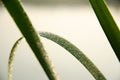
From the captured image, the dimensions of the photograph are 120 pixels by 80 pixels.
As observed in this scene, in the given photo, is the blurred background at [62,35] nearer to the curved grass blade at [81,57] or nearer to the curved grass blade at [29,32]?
the curved grass blade at [81,57]

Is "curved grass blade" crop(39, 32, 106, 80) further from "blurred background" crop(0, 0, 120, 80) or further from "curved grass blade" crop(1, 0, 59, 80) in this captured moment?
"blurred background" crop(0, 0, 120, 80)

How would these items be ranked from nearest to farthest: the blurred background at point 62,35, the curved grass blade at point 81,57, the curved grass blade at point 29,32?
the curved grass blade at point 29,32, the curved grass blade at point 81,57, the blurred background at point 62,35

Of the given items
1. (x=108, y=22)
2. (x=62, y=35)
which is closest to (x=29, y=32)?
(x=108, y=22)

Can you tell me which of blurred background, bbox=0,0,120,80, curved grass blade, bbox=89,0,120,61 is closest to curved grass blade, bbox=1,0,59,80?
curved grass blade, bbox=89,0,120,61

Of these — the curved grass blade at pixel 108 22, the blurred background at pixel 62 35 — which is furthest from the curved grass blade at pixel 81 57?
the blurred background at pixel 62 35

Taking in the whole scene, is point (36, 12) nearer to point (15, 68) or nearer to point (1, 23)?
point (1, 23)

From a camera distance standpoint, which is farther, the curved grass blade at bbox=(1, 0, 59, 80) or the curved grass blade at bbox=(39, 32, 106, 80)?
the curved grass blade at bbox=(39, 32, 106, 80)

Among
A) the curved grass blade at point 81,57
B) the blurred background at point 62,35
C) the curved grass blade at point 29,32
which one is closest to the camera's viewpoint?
the curved grass blade at point 29,32
